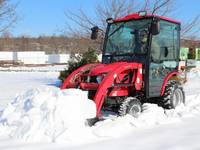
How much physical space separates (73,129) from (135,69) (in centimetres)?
246

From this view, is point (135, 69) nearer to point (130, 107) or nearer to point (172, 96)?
point (130, 107)

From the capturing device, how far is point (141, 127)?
7609 millimetres

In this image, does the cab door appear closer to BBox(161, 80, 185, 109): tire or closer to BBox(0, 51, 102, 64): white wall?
BBox(161, 80, 185, 109): tire

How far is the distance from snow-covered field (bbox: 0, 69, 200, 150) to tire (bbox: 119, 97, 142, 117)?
7.6 inches

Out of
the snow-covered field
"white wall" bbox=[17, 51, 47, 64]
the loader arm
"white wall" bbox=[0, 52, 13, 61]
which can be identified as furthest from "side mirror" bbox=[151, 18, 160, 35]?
"white wall" bbox=[0, 52, 13, 61]

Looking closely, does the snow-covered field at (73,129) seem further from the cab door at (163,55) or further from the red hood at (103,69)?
the cab door at (163,55)

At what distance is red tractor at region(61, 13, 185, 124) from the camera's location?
26.8ft

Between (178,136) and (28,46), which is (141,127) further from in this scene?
(28,46)

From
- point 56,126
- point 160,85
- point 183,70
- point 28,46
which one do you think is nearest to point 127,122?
point 56,126

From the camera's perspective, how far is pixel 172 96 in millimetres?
9508

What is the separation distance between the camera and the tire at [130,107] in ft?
26.1

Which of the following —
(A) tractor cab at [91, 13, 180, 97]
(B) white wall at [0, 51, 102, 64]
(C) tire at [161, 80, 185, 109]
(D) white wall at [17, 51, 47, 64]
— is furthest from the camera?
(B) white wall at [0, 51, 102, 64]

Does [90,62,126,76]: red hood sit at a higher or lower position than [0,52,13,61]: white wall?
lower

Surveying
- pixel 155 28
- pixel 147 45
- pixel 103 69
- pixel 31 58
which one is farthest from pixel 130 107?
pixel 31 58
